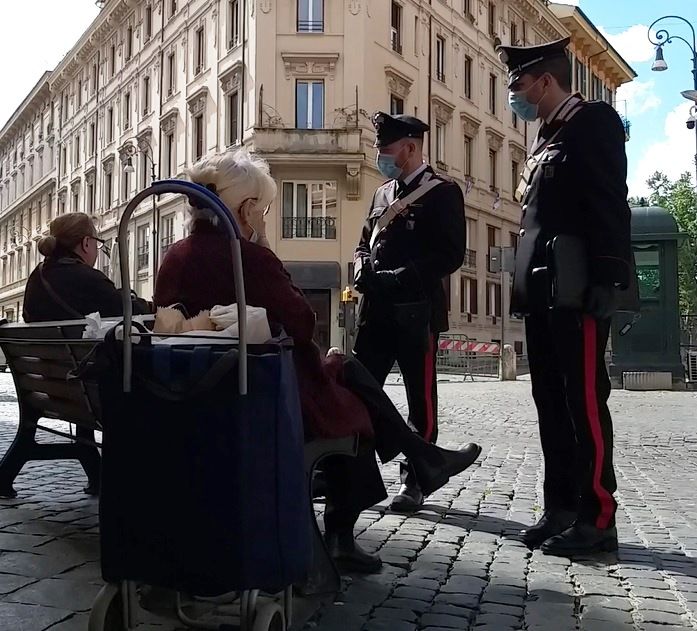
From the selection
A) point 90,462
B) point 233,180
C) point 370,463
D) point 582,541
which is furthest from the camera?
point 90,462

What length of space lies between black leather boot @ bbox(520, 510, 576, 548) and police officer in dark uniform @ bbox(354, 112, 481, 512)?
77cm

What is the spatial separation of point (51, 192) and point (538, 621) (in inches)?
2289

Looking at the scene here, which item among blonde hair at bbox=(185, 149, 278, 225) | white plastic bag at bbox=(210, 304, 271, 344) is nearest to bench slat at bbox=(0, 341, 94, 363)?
blonde hair at bbox=(185, 149, 278, 225)

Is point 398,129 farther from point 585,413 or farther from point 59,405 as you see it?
point 59,405

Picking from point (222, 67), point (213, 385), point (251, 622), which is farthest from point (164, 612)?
point (222, 67)

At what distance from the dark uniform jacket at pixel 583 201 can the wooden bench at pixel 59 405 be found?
133 centimetres

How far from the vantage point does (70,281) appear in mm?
4629

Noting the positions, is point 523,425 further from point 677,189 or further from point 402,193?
point 677,189

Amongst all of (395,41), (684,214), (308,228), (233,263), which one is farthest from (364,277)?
(684,214)

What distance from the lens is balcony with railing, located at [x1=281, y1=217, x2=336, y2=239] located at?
1251 inches

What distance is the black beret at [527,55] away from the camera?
157 inches

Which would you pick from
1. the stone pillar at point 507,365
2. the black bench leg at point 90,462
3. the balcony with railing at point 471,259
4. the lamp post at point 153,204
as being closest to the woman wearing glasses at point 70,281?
the black bench leg at point 90,462

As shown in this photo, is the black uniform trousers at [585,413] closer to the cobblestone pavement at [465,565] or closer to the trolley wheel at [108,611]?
the cobblestone pavement at [465,565]

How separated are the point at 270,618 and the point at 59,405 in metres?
2.34
